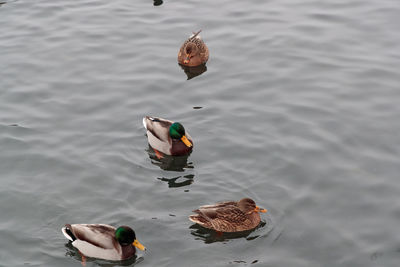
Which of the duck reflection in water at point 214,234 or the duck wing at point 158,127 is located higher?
the duck wing at point 158,127

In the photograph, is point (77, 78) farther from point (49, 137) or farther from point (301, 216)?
point (301, 216)

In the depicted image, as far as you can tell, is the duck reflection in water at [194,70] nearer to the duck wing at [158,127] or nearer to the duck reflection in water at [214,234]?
the duck wing at [158,127]

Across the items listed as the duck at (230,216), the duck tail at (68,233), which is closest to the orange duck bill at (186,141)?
the duck at (230,216)

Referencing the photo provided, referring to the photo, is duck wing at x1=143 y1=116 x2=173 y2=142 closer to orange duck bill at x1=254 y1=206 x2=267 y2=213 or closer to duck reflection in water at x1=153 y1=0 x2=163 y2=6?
orange duck bill at x1=254 y1=206 x2=267 y2=213

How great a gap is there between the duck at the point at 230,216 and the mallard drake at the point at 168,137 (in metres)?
2.31

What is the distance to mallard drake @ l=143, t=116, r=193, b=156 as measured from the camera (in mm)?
12914

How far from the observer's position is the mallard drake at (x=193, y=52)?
53.1 ft

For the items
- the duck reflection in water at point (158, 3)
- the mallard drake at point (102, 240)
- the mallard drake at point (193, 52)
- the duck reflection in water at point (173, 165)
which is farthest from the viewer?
the duck reflection in water at point (158, 3)

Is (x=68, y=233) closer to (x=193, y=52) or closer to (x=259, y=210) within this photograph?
(x=259, y=210)

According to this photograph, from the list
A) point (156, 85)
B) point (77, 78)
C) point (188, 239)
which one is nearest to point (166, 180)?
point (188, 239)

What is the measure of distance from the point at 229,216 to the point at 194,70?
6.30 m

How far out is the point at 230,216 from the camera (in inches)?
424

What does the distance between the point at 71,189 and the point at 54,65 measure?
17.9 ft

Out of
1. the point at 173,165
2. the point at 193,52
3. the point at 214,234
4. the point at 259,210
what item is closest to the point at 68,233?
the point at 214,234
